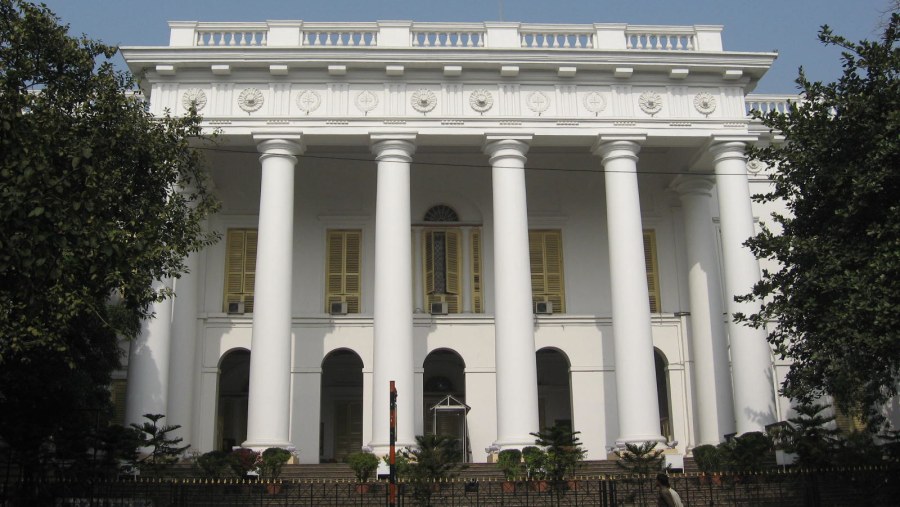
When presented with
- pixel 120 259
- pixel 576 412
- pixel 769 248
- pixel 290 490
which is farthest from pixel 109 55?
pixel 576 412

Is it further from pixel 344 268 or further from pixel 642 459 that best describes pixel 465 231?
pixel 642 459

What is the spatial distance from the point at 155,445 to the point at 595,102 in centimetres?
1333

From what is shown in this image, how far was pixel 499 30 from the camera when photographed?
23734mm

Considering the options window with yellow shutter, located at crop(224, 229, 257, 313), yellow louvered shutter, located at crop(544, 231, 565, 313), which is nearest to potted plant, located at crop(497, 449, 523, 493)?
yellow louvered shutter, located at crop(544, 231, 565, 313)

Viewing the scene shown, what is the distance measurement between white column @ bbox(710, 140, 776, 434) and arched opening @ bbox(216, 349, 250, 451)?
14076 millimetres

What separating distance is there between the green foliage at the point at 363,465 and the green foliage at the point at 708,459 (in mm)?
7204

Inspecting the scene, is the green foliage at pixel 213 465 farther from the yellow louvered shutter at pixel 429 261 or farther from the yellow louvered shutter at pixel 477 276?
the yellow louvered shutter at pixel 477 276

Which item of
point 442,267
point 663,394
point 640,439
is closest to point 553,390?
point 663,394

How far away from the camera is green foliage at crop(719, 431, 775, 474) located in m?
19.0

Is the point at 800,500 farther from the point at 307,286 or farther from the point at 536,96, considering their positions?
the point at 307,286

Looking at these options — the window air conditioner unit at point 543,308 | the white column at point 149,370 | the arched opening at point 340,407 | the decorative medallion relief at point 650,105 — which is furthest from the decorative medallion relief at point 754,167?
the white column at point 149,370

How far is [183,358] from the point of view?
23.8m

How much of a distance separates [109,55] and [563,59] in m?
12.4

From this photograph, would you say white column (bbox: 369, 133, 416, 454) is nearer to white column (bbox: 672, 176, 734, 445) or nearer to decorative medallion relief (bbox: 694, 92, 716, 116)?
decorative medallion relief (bbox: 694, 92, 716, 116)
